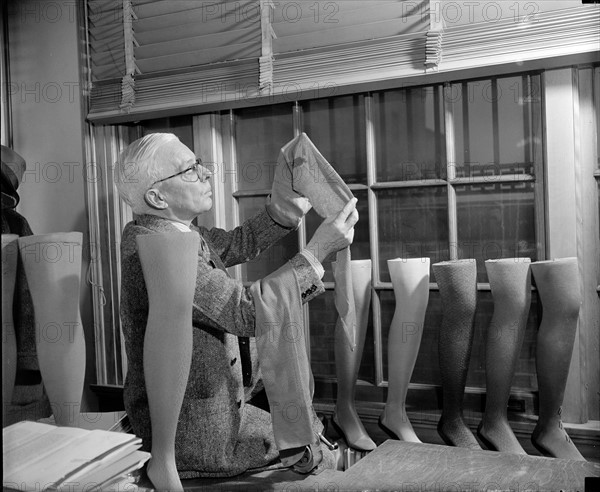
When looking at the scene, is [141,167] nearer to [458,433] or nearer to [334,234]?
[334,234]

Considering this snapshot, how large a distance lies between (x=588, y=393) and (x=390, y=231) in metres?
0.59

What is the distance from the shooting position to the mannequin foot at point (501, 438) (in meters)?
1.61

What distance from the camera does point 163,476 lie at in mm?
1439

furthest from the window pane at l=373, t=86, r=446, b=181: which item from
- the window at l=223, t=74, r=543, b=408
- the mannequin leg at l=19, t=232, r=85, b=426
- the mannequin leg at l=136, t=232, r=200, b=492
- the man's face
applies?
the mannequin leg at l=19, t=232, r=85, b=426

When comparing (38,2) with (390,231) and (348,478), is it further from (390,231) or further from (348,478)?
(348,478)

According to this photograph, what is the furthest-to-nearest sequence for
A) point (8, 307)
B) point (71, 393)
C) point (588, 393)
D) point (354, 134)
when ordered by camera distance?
1. point (354, 134)
2. point (588, 393)
3. point (71, 393)
4. point (8, 307)

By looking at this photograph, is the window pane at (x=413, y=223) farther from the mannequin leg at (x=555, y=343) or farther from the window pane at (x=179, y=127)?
the window pane at (x=179, y=127)

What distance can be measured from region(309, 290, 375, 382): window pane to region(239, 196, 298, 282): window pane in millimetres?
145

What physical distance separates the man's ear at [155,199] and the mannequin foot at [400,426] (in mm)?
750

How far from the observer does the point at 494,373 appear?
162 cm

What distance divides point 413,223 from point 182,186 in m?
0.57

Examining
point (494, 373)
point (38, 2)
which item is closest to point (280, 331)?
point (494, 373)

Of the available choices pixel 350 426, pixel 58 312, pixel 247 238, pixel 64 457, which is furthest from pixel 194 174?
pixel 350 426

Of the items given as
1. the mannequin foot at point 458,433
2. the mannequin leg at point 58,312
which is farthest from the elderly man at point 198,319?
the mannequin foot at point 458,433
